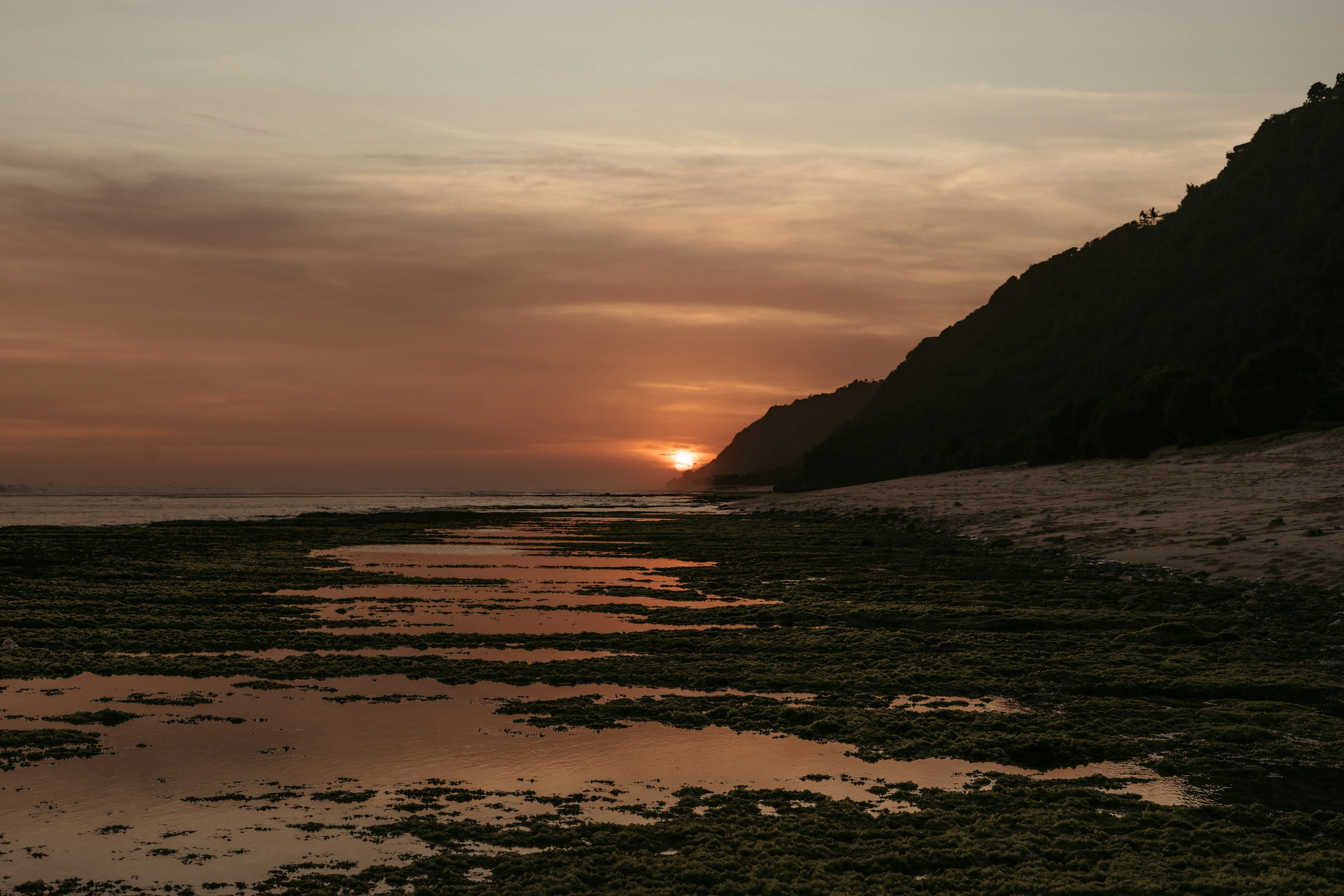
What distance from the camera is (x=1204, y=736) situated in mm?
10867

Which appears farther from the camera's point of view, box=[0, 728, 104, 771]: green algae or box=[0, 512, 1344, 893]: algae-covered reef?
box=[0, 728, 104, 771]: green algae

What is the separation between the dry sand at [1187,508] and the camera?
23.1m

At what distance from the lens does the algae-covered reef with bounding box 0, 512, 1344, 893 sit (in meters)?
7.40

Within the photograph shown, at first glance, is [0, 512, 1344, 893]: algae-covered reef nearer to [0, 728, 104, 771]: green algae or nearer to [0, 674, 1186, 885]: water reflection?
[0, 674, 1186, 885]: water reflection

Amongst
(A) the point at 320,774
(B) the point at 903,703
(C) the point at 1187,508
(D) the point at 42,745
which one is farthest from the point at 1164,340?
(D) the point at 42,745

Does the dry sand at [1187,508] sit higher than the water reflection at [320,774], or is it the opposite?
the dry sand at [1187,508]

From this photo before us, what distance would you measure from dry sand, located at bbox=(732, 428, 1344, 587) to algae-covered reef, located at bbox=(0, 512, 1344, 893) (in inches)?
69.6

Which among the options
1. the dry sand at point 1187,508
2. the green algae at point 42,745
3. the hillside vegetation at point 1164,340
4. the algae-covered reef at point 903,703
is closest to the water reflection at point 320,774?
the green algae at point 42,745

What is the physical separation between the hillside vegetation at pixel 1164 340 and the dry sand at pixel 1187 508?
5346 millimetres

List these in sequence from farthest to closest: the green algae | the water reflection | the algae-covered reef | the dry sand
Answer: the dry sand, the green algae, the water reflection, the algae-covered reef

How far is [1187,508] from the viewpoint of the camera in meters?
33.4

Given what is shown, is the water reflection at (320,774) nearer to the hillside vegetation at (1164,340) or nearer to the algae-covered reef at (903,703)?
the algae-covered reef at (903,703)

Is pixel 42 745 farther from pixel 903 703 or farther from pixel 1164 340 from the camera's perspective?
pixel 1164 340

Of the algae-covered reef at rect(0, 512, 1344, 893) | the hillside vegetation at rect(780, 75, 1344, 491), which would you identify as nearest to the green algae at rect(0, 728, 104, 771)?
the algae-covered reef at rect(0, 512, 1344, 893)
